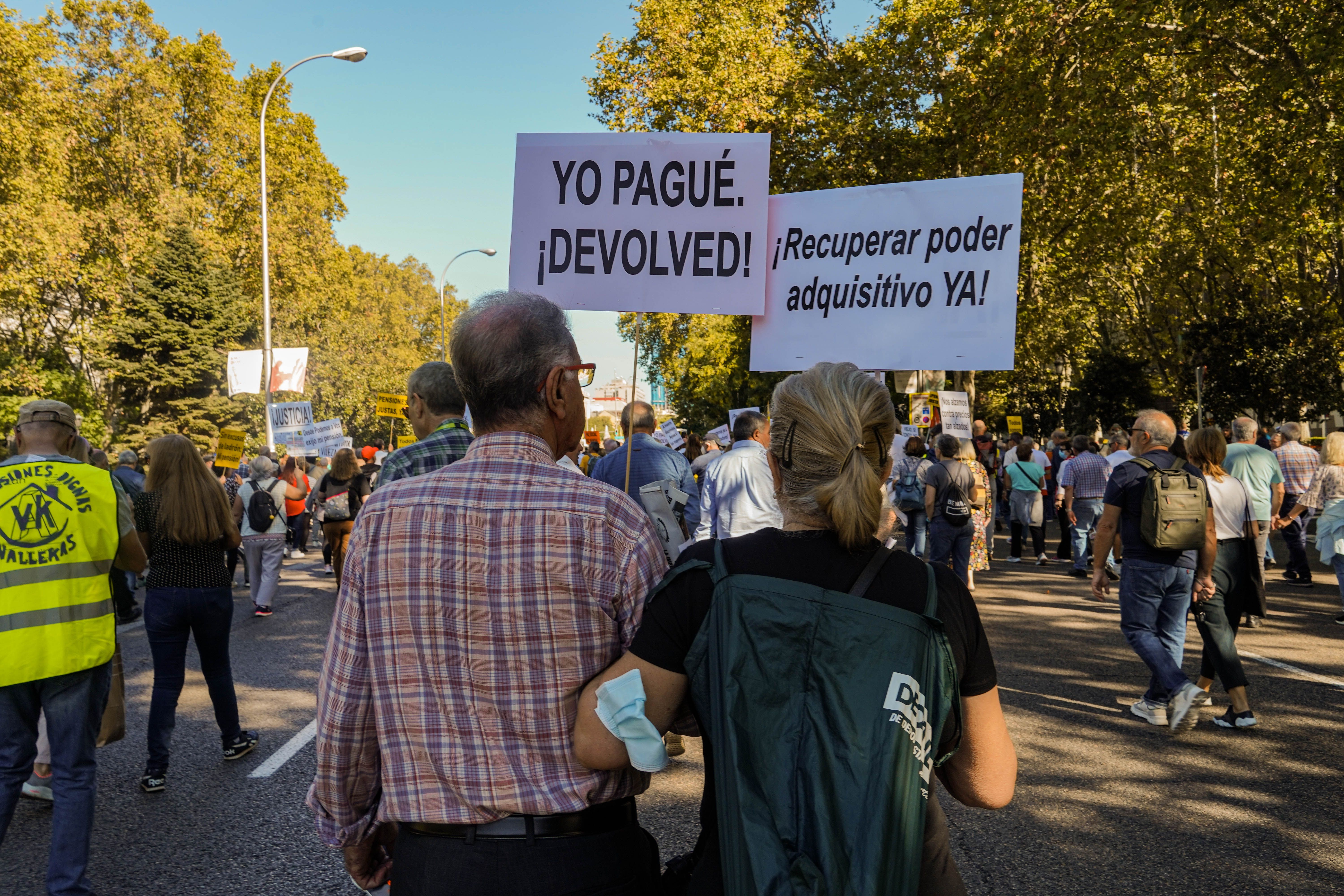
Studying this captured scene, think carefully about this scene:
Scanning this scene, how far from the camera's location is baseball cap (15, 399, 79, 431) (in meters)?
3.79

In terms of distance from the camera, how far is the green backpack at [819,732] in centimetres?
156

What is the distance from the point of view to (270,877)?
4.04 meters

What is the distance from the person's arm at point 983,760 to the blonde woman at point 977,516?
8876mm

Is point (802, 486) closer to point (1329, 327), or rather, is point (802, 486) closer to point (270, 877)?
point (270, 877)

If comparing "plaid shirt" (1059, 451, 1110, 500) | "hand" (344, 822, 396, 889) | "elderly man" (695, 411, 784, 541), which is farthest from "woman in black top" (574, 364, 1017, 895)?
"plaid shirt" (1059, 451, 1110, 500)

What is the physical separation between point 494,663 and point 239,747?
176 inches

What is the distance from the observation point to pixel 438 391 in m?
3.58

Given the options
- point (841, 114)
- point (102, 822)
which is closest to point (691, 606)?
point (102, 822)

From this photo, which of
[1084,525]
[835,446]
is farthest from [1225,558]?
[1084,525]

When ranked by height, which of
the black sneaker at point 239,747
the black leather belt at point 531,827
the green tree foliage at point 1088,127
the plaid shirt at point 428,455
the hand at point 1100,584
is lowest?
the black sneaker at point 239,747

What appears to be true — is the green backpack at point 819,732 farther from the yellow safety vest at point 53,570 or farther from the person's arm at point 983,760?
the yellow safety vest at point 53,570

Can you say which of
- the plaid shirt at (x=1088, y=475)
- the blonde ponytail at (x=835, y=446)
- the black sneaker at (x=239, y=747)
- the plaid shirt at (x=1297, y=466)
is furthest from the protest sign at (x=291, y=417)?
the blonde ponytail at (x=835, y=446)

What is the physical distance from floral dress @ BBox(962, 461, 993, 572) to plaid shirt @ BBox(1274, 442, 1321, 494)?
320 cm

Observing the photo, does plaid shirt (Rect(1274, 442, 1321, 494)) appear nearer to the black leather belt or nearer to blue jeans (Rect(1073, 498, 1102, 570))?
blue jeans (Rect(1073, 498, 1102, 570))
